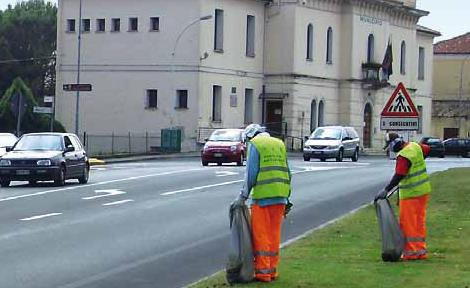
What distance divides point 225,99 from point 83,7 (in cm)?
1062

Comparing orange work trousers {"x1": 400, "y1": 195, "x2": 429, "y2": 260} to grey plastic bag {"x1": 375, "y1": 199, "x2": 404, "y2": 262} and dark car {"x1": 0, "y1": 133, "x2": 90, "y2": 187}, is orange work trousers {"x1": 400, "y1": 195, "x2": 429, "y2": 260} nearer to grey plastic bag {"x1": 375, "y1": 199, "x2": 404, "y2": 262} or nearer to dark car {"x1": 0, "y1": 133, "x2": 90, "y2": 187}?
grey plastic bag {"x1": 375, "y1": 199, "x2": 404, "y2": 262}

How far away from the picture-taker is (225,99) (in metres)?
76.4

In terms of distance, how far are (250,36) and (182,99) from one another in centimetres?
815

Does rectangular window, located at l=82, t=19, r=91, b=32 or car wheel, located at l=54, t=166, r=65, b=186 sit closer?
car wheel, located at l=54, t=166, r=65, b=186

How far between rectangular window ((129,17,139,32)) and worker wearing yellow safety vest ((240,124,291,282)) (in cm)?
6160

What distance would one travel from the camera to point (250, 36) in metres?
79.9

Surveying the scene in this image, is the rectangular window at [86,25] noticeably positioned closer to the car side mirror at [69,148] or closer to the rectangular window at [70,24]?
the rectangular window at [70,24]

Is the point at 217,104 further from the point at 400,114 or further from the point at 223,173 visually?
the point at 400,114

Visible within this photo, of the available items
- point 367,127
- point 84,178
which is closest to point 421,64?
point 367,127

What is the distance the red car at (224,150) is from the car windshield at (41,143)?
16191 mm

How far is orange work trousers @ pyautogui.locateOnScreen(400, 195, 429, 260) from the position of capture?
16031 millimetres

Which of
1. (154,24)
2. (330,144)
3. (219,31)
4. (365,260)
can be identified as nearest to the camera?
(365,260)

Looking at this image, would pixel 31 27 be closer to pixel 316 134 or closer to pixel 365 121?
pixel 365 121

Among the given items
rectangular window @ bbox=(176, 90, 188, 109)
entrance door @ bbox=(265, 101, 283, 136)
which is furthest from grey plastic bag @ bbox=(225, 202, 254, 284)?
entrance door @ bbox=(265, 101, 283, 136)
